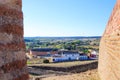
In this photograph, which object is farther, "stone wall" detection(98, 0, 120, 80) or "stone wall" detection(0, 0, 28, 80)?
"stone wall" detection(98, 0, 120, 80)

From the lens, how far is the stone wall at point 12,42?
13.4 ft

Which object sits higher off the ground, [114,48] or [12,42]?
[12,42]

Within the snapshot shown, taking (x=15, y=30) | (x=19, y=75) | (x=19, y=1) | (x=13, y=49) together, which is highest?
(x=19, y=1)

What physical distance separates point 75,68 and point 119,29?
140 feet

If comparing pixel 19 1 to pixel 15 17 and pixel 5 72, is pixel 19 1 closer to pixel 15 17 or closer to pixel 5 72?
pixel 15 17

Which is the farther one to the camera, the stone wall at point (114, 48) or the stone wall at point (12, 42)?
the stone wall at point (114, 48)

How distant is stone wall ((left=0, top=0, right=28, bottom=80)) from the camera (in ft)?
13.4

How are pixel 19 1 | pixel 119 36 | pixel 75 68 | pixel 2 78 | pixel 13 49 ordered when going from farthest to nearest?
1. pixel 75 68
2. pixel 119 36
3. pixel 19 1
4. pixel 13 49
5. pixel 2 78

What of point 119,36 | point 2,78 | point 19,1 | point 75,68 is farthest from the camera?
point 75,68

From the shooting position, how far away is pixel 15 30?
14.5ft

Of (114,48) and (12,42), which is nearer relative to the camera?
(12,42)

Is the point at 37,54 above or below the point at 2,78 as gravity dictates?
below

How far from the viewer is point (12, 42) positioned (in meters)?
4.30

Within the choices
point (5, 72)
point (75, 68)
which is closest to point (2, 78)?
point (5, 72)
